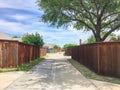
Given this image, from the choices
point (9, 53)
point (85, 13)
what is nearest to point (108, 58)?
point (9, 53)

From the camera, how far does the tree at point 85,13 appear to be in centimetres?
2301

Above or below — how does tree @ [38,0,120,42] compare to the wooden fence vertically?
above

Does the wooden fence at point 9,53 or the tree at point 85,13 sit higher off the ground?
the tree at point 85,13

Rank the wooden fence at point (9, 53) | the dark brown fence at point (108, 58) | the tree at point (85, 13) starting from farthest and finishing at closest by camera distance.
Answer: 1. the tree at point (85, 13)
2. the wooden fence at point (9, 53)
3. the dark brown fence at point (108, 58)

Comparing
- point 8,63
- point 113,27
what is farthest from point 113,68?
point 113,27

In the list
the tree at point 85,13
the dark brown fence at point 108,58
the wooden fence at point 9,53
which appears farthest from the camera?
the tree at point 85,13

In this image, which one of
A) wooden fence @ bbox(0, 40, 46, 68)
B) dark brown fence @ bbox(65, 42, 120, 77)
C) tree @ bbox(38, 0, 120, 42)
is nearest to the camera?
dark brown fence @ bbox(65, 42, 120, 77)

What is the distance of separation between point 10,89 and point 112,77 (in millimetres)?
5962

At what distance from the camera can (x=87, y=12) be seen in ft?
84.2

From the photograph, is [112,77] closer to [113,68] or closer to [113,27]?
[113,68]

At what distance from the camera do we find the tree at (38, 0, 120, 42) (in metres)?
23.0

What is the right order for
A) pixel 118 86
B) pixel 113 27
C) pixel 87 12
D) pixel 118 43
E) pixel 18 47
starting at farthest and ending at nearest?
1. pixel 113 27
2. pixel 87 12
3. pixel 18 47
4. pixel 118 43
5. pixel 118 86

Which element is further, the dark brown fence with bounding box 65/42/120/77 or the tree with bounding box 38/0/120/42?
the tree with bounding box 38/0/120/42

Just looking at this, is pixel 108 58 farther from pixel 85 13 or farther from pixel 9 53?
pixel 85 13
